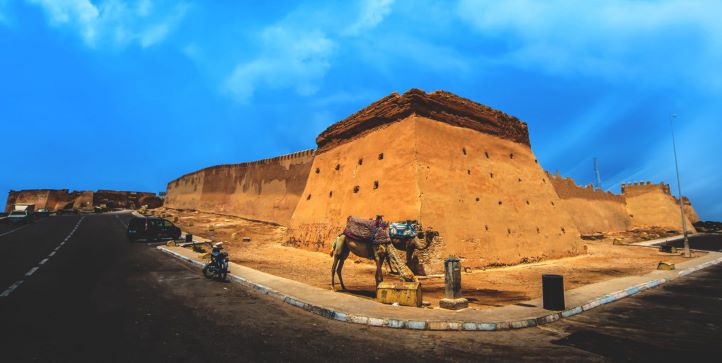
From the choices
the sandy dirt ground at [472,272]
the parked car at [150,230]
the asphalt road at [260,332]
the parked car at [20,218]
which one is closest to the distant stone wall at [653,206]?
the sandy dirt ground at [472,272]

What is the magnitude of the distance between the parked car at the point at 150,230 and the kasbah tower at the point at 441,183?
892 cm

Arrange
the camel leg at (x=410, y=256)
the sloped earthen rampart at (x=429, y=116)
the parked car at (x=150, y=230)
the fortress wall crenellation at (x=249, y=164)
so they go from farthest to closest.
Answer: the fortress wall crenellation at (x=249, y=164) → the parked car at (x=150, y=230) → the sloped earthen rampart at (x=429, y=116) → the camel leg at (x=410, y=256)

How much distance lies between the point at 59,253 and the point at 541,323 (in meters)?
19.4

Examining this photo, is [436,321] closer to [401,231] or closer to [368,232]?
[368,232]

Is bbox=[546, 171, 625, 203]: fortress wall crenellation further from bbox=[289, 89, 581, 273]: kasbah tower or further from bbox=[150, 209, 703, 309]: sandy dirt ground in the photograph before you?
bbox=[289, 89, 581, 273]: kasbah tower

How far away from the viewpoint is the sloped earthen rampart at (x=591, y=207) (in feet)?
133

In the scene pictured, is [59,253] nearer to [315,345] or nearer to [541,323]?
[315,345]

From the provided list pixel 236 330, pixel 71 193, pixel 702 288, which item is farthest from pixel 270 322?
pixel 71 193

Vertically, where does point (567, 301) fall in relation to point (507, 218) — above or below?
below

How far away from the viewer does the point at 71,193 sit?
240 feet

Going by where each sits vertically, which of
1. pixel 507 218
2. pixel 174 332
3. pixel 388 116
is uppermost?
pixel 388 116

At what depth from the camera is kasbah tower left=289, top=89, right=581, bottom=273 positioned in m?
15.2

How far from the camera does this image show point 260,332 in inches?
233

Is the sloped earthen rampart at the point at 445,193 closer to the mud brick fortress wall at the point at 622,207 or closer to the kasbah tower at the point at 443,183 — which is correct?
the kasbah tower at the point at 443,183
